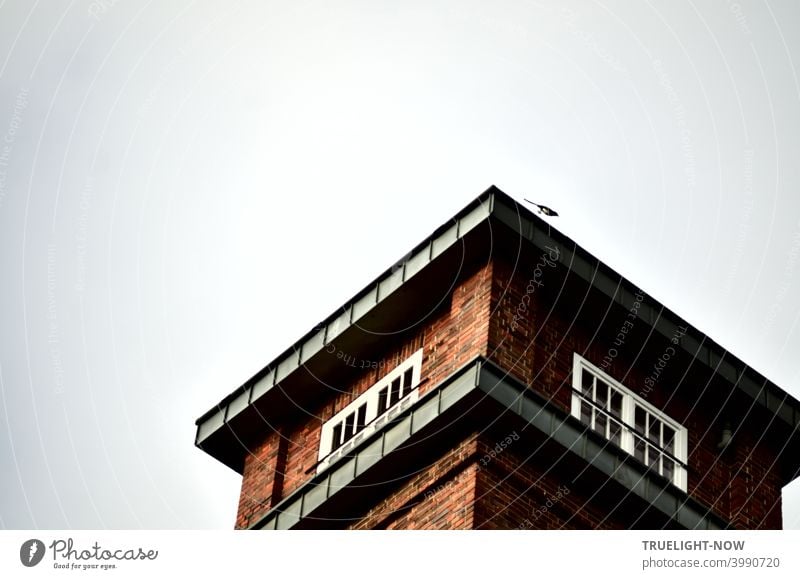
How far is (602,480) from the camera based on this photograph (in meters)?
34.0

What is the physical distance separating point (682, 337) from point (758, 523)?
12.3 feet

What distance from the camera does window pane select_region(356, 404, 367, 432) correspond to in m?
37.1

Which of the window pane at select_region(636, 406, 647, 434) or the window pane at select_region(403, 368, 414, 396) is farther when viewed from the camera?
the window pane at select_region(403, 368, 414, 396)

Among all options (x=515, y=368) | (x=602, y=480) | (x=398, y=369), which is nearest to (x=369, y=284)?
(x=398, y=369)

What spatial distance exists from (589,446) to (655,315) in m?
4.04

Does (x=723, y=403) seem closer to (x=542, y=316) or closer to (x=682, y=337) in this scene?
(x=682, y=337)

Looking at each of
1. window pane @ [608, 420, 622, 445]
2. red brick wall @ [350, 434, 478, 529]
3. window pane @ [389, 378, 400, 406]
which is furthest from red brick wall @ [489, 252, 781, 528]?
window pane @ [389, 378, 400, 406]

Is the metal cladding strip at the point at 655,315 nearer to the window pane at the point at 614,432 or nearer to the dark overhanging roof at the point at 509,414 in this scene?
the window pane at the point at 614,432

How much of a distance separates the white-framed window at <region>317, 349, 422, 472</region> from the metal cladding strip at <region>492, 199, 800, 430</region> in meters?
3.09

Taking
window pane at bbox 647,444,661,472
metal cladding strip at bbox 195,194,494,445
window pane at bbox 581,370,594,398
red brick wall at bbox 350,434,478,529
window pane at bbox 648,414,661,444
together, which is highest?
metal cladding strip at bbox 195,194,494,445

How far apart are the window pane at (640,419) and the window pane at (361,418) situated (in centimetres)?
502

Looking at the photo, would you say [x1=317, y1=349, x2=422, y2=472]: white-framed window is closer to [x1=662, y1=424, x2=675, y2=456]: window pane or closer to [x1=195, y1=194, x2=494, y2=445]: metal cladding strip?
[x1=195, y1=194, x2=494, y2=445]: metal cladding strip

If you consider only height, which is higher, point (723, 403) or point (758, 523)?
point (723, 403)

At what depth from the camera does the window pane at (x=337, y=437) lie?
3753 cm
